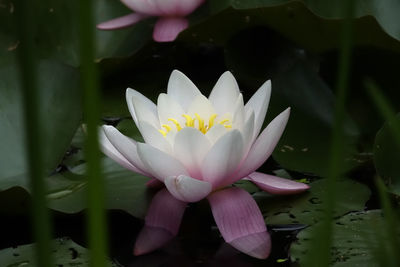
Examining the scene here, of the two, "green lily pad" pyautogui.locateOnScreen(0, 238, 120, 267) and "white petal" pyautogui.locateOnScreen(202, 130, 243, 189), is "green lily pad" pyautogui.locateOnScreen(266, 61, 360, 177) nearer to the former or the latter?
"white petal" pyautogui.locateOnScreen(202, 130, 243, 189)

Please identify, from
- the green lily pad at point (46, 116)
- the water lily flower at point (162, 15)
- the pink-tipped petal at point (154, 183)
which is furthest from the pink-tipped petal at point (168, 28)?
the pink-tipped petal at point (154, 183)

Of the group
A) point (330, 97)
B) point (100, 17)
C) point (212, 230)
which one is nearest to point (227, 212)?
point (212, 230)

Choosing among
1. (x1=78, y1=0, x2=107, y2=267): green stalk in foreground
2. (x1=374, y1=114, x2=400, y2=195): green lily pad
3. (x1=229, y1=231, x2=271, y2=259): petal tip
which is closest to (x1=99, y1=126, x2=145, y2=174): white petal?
(x1=229, y1=231, x2=271, y2=259): petal tip

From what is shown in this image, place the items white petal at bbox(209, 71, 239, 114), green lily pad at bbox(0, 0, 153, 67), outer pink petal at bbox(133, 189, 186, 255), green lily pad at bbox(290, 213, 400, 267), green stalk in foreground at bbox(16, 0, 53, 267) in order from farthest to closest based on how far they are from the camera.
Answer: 1. green lily pad at bbox(0, 0, 153, 67)
2. white petal at bbox(209, 71, 239, 114)
3. outer pink petal at bbox(133, 189, 186, 255)
4. green lily pad at bbox(290, 213, 400, 267)
5. green stalk in foreground at bbox(16, 0, 53, 267)

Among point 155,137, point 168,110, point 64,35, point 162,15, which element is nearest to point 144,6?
point 162,15

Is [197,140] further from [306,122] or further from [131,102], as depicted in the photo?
[306,122]

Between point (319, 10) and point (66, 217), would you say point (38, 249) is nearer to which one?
point (66, 217)
